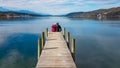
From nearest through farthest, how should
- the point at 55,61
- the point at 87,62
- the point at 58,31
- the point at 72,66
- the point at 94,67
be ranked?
1. the point at 72,66
2. the point at 55,61
3. the point at 94,67
4. the point at 87,62
5. the point at 58,31

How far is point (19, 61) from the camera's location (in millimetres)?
25234

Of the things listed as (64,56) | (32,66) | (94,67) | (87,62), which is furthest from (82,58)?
(64,56)

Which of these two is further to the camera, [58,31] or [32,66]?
[58,31]

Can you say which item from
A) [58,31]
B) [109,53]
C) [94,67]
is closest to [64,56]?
[94,67]

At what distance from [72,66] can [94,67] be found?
796 centimetres

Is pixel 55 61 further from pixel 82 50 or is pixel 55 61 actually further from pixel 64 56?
pixel 82 50

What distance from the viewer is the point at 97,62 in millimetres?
25109

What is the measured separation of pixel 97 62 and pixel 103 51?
702 cm

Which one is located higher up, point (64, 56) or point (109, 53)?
point (64, 56)

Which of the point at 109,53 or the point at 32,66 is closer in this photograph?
the point at 32,66

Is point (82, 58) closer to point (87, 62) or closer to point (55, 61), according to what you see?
point (87, 62)

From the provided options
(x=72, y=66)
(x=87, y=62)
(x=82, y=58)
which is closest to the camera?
(x=72, y=66)

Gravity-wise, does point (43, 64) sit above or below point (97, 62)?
above

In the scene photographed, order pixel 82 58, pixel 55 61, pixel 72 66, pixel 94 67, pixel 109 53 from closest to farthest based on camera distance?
pixel 72 66 < pixel 55 61 < pixel 94 67 < pixel 82 58 < pixel 109 53
